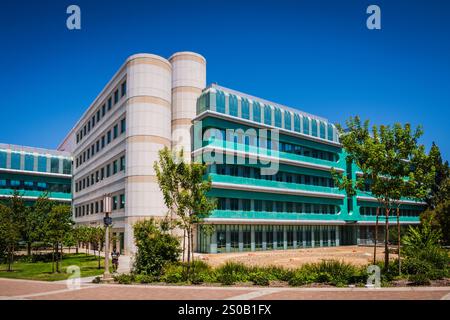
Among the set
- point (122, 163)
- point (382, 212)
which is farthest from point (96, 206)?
point (382, 212)

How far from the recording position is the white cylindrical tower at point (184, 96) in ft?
166

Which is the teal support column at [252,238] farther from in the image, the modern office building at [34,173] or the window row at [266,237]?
the modern office building at [34,173]

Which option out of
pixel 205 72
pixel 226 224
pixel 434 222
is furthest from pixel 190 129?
pixel 434 222

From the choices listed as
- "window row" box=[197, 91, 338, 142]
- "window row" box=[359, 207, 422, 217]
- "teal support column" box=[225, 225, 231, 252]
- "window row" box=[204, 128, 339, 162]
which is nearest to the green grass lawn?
"teal support column" box=[225, 225, 231, 252]

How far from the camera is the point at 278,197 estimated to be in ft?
181

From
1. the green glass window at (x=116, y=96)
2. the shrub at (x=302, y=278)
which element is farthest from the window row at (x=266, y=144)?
the shrub at (x=302, y=278)

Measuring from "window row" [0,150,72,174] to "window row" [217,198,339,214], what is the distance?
41.1m

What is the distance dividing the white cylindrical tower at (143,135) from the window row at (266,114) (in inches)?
253

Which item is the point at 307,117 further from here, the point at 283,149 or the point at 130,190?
the point at 130,190

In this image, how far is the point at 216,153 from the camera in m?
47.6

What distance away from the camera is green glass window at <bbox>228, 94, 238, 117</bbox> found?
49.8 meters

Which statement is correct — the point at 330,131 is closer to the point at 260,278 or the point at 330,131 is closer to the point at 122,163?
the point at 122,163

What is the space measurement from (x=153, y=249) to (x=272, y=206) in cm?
3438
